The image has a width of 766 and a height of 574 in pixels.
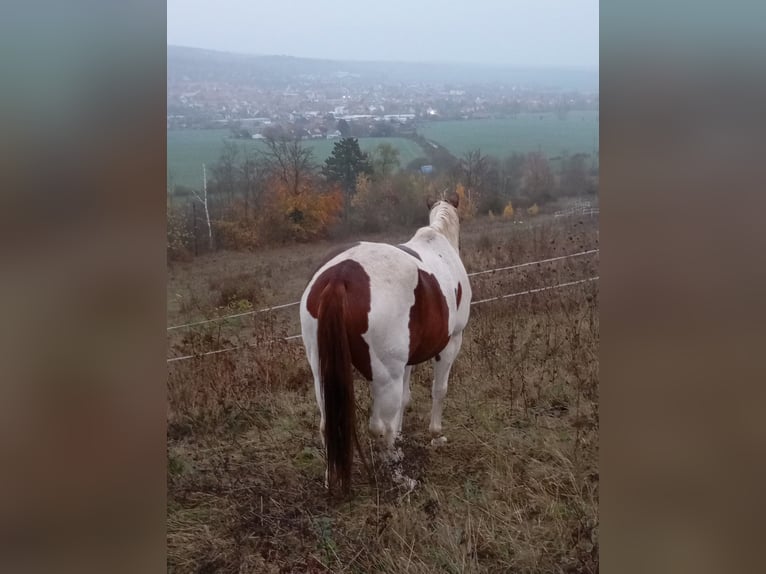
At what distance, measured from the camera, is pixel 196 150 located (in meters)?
2.62

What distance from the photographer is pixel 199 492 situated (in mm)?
2773

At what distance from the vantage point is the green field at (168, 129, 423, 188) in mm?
2588

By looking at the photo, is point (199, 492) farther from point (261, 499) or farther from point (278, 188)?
point (278, 188)

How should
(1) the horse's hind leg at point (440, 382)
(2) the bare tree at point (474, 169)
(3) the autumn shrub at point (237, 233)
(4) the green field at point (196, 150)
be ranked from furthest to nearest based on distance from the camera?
1. (1) the horse's hind leg at point (440, 382)
2. (2) the bare tree at point (474, 169)
3. (3) the autumn shrub at point (237, 233)
4. (4) the green field at point (196, 150)

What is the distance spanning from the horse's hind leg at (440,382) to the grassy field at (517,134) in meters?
0.71

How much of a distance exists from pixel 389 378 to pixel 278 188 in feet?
2.56

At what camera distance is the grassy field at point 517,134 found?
9.02 ft

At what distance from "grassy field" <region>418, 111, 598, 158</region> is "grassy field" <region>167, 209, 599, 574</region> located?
28 centimetres

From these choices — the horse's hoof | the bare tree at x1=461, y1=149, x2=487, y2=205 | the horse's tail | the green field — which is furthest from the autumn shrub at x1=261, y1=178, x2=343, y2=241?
the horse's hoof

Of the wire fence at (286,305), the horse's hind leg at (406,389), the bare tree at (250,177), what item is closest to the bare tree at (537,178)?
the wire fence at (286,305)

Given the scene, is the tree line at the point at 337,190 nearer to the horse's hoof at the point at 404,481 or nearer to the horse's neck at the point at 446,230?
the horse's neck at the point at 446,230

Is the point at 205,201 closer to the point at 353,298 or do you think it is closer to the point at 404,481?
the point at 353,298
